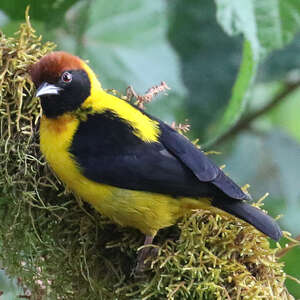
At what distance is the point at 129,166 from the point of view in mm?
1797

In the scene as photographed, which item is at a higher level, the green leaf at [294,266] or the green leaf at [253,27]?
the green leaf at [253,27]

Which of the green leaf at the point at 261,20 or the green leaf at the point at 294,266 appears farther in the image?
the green leaf at the point at 294,266

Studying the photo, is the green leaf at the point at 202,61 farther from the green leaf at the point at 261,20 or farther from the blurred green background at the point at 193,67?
the green leaf at the point at 261,20

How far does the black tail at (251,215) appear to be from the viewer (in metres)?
1.73

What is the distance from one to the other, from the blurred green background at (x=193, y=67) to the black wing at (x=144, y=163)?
28.2 inches

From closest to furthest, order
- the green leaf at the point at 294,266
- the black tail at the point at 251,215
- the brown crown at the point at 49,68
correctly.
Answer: the black tail at the point at 251,215 → the brown crown at the point at 49,68 → the green leaf at the point at 294,266

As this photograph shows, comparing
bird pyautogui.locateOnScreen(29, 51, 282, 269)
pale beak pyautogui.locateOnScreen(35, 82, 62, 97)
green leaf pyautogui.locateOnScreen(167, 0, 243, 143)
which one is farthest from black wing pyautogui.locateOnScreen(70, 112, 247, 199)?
green leaf pyautogui.locateOnScreen(167, 0, 243, 143)

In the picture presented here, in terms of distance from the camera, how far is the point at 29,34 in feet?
6.58

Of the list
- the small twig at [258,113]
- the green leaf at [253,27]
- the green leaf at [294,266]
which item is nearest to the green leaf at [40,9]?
the green leaf at [253,27]

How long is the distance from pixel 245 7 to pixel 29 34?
666 mm

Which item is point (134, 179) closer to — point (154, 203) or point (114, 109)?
point (154, 203)

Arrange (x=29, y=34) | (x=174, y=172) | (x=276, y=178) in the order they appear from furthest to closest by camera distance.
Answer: (x=276, y=178)
(x=29, y=34)
(x=174, y=172)

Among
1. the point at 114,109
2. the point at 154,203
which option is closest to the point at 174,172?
the point at 154,203

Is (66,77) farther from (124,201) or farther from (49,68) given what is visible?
(124,201)
